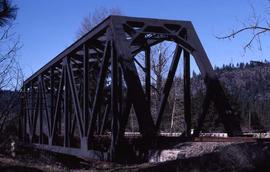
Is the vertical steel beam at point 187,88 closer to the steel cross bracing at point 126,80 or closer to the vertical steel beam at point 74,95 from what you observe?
the steel cross bracing at point 126,80

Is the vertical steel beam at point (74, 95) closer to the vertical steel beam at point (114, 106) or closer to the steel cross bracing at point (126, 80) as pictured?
the steel cross bracing at point (126, 80)

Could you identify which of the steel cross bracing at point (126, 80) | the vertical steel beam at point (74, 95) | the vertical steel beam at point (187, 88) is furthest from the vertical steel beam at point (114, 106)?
the vertical steel beam at point (187, 88)

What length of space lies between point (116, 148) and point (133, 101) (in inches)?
81.4

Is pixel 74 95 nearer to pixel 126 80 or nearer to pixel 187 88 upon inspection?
pixel 187 88

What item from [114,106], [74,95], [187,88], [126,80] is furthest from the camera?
[74,95]

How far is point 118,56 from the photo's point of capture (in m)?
16.0

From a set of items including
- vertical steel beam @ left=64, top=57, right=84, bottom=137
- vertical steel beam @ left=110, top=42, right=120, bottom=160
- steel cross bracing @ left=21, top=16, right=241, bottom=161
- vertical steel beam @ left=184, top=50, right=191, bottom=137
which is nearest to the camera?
steel cross bracing @ left=21, top=16, right=241, bottom=161

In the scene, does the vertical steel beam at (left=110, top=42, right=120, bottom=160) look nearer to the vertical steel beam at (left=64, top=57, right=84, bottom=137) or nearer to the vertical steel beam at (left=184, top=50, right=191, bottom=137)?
the vertical steel beam at (left=64, top=57, right=84, bottom=137)

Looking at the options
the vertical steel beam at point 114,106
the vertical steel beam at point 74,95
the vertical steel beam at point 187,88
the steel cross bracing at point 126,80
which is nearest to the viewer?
the steel cross bracing at point 126,80

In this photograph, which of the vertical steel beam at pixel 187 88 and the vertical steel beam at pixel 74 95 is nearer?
the vertical steel beam at pixel 187 88

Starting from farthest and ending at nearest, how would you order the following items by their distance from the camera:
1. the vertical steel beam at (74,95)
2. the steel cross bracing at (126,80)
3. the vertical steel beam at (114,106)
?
1. the vertical steel beam at (74,95)
2. the vertical steel beam at (114,106)
3. the steel cross bracing at (126,80)

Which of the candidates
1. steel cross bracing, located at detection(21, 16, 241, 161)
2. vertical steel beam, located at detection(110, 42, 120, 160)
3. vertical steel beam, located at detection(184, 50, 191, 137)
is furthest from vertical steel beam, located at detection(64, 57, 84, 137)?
vertical steel beam, located at detection(184, 50, 191, 137)

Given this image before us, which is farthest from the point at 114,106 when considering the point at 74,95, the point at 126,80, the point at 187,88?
the point at 74,95

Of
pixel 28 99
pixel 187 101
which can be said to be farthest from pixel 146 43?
pixel 28 99
